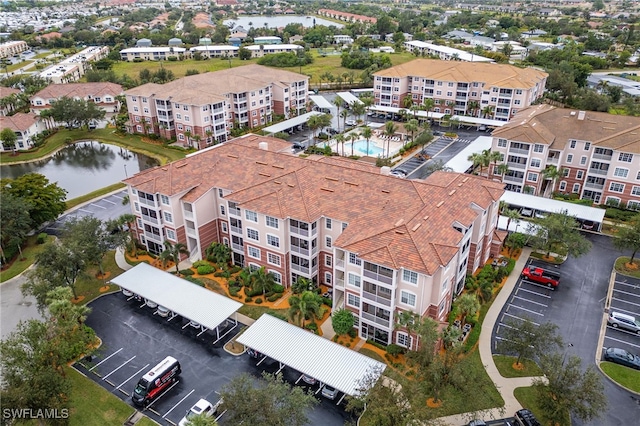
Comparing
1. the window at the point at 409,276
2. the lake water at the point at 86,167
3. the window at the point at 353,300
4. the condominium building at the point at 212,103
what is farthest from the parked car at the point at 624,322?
the lake water at the point at 86,167

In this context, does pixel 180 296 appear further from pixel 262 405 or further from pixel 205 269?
pixel 262 405

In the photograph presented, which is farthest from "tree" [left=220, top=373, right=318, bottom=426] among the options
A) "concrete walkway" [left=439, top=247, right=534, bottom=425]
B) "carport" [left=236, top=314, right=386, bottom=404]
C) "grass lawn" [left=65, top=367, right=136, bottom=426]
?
"concrete walkway" [left=439, top=247, right=534, bottom=425]

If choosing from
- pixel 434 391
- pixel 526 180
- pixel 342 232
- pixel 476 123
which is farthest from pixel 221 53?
pixel 434 391

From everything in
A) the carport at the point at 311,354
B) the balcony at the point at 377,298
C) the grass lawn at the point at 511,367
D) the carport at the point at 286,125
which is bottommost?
the grass lawn at the point at 511,367

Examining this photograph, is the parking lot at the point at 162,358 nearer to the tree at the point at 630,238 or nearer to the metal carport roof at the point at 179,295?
the metal carport roof at the point at 179,295

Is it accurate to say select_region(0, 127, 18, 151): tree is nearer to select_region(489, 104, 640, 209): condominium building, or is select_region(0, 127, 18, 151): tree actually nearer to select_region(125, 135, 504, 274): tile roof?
select_region(125, 135, 504, 274): tile roof

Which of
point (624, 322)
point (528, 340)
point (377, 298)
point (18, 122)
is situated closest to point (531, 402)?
point (528, 340)
